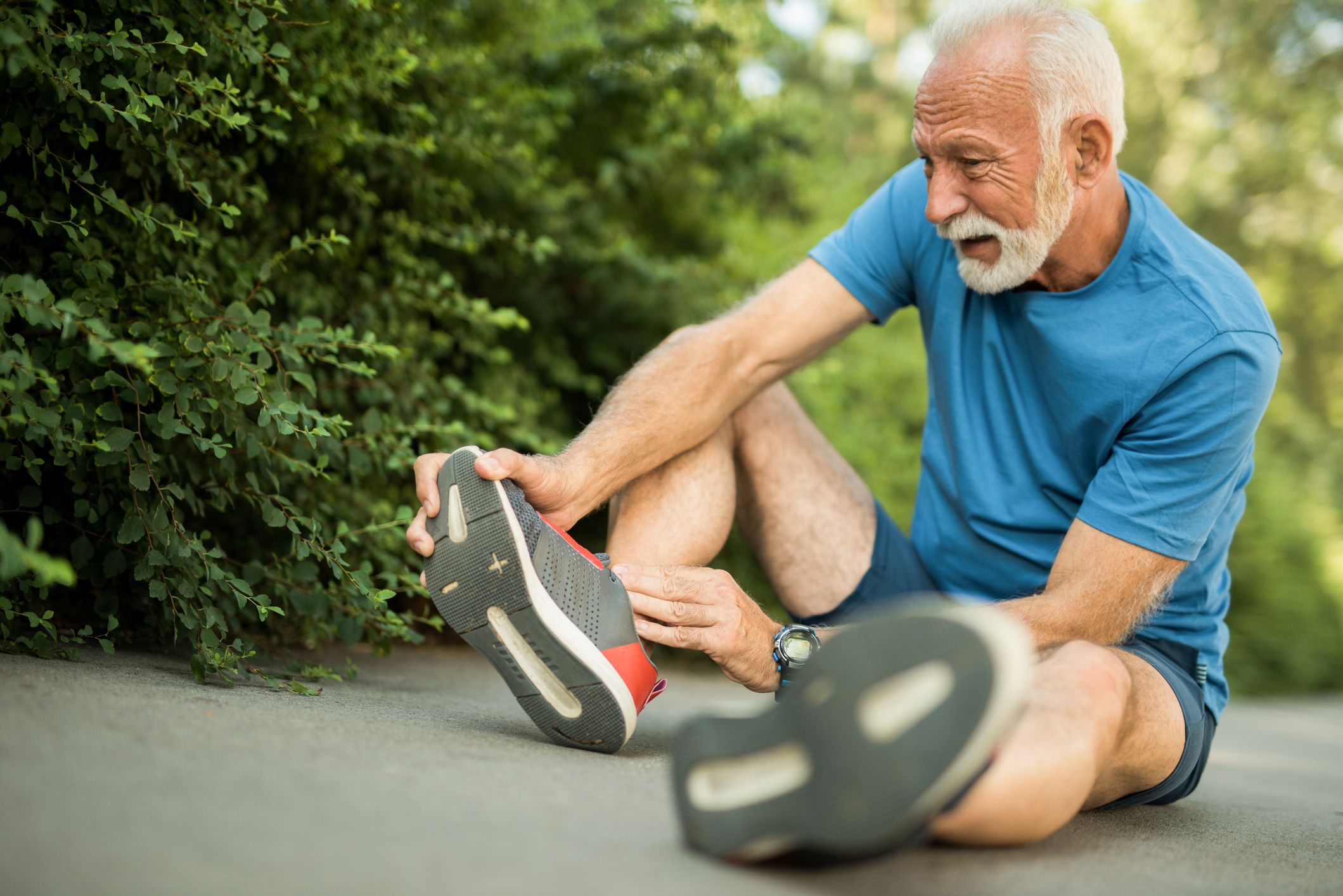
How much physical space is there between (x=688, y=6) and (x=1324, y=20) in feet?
41.0

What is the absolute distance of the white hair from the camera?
204 centimetres

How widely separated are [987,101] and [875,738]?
1.41 metres

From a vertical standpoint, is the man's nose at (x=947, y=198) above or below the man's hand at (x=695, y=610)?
Answer: above

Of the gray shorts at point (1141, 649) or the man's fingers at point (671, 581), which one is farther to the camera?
the gray shorts at point (1141, 649)

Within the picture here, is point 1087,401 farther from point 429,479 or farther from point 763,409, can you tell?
point 429,479

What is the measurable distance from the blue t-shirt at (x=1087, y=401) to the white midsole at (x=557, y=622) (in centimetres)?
91

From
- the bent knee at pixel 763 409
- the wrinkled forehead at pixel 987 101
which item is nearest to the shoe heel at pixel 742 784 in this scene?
the bent knee at pixel 763 409

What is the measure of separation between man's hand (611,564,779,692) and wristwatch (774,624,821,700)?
0.18ft

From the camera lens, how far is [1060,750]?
134 centimetres

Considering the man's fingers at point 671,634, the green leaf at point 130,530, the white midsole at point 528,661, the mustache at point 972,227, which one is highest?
the mustache at point 972,227

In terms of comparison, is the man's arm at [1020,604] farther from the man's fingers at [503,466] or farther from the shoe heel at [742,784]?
the shoe heel at [742,784]

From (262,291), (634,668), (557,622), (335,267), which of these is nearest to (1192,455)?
(634,668)

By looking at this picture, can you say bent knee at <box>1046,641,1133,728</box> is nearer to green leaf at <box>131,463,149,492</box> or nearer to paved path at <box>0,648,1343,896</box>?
paved path at <box>0,648,1343,896</box>

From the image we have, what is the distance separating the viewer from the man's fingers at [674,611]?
175cm
